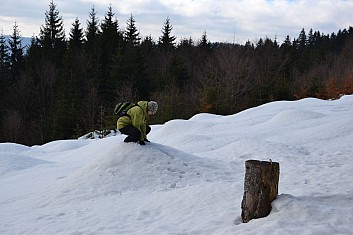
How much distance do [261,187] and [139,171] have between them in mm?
3980

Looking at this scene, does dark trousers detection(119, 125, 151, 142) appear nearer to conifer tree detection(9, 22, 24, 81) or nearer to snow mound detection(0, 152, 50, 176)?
snow mound detection(0, 152, 50, 176)

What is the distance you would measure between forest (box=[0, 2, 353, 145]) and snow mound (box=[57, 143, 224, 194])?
2007cm

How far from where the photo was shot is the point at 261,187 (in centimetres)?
455

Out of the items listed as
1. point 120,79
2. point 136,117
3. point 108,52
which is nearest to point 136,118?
point 136,117

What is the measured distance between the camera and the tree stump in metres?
4.53

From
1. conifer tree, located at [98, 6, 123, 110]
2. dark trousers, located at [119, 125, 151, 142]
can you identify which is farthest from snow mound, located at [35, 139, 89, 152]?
conifer tree, located at [98, 6, 123, 110]

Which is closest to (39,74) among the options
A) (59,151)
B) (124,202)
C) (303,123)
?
(59,151)

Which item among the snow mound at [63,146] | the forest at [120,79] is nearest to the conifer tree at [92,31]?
the forest at [120,79]

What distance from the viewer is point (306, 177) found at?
7.27m

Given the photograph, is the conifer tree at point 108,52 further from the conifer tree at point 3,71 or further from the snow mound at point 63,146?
the snow mound at point 63,146

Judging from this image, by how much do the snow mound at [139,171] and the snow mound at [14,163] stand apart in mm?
3809

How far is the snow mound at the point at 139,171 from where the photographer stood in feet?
25.1

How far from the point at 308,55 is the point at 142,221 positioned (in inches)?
2050

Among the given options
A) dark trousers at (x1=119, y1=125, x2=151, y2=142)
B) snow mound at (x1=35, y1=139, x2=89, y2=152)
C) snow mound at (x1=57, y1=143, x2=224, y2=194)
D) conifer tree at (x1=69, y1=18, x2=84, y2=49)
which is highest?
conifer tree at (x1=69, y1=18, x2=84, y2=49)
